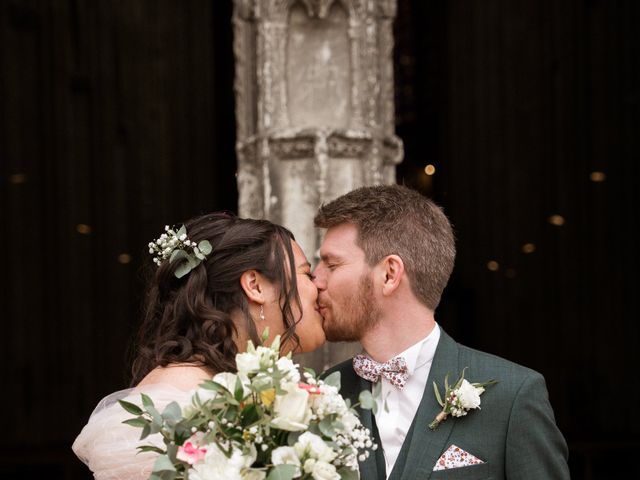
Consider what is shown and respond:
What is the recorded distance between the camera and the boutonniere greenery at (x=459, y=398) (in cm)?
269

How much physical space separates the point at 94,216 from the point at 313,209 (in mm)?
4138

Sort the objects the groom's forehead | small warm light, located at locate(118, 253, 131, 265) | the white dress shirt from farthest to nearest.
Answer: small warm light, located at locate(118, 253, 131, 265)
the groom's forehead
the white dress shirt

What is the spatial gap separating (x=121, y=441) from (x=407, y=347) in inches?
35.2

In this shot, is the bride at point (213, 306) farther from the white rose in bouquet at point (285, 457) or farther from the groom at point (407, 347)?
the white rose in bouquet at point (285, 457)

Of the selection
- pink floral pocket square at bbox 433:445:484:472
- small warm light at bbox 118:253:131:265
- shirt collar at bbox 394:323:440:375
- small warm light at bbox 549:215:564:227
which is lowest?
small warm light at bbox 118:253:131:265

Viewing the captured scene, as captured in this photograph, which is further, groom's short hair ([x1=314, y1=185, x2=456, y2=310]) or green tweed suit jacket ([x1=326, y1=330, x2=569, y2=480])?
groom's short hair ([x1=314, y1=185, x2=456, y2=310])

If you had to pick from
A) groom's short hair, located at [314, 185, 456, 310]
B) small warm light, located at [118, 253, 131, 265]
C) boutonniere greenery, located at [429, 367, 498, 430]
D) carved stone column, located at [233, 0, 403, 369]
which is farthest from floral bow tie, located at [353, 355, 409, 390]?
small warm light, located at [118, 253, 131, 265]

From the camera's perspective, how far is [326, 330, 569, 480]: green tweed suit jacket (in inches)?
104

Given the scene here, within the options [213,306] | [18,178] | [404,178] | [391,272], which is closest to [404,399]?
[391,272]

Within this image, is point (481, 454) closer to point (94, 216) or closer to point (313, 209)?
point (313, 209)

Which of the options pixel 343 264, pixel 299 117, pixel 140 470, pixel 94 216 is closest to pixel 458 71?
pixel 94 216

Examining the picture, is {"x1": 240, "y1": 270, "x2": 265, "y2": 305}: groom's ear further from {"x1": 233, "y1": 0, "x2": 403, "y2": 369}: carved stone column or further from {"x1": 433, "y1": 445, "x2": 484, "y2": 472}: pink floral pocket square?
{"x1": 233, "y1": 0, "x2": 403, "y2": 369}: carved stone column

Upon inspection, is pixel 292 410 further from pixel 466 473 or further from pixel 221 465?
pixel 466 473

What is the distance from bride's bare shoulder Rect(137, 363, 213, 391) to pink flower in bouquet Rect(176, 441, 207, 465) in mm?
424
